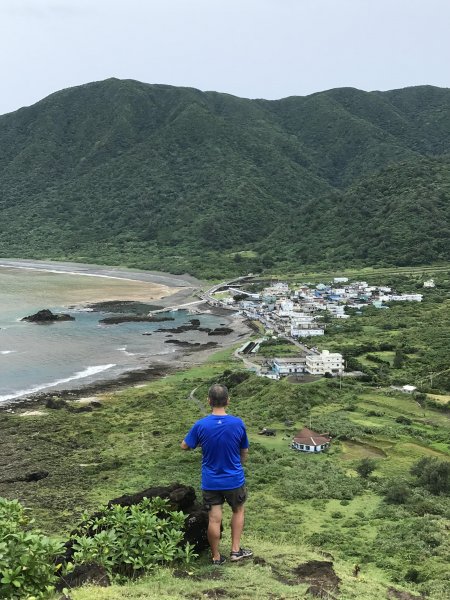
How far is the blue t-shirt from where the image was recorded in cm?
816

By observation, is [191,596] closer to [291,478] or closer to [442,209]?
[291,478]

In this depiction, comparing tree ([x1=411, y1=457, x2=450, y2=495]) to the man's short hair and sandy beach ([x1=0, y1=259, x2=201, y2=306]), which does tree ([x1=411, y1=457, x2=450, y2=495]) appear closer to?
the man's short hair

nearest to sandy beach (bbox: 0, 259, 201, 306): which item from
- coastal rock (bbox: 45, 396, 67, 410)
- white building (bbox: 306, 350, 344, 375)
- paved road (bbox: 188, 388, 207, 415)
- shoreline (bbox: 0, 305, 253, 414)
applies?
shoreline (bbox: 0, 305, 253, 414)

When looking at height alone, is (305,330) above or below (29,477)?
below

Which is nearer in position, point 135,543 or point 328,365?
point 135,543

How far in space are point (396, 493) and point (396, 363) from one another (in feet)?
95.0

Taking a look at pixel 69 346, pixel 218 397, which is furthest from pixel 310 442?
pixel 69 346

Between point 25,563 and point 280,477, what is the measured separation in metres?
21.1

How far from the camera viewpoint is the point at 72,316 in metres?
81.9

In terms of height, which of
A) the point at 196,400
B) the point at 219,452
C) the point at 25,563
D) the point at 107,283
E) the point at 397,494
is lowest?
the point at 196,400

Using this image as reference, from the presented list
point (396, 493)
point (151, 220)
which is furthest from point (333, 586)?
point (151, 220)

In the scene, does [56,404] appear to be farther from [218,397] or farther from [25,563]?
[25,563]

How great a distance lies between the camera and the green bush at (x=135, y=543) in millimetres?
8219

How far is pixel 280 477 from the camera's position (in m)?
26.8
